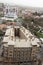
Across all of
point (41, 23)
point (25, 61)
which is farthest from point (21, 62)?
point (41, 23)

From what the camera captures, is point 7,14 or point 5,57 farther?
point 7,14

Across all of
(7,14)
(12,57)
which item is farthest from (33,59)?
(7,14)

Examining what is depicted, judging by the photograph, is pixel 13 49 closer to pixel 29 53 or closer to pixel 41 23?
pixel 29 53

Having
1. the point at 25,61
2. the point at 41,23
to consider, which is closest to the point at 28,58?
the point at 25,61

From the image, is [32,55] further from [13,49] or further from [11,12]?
[11,12]

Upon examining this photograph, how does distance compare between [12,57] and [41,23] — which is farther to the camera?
[41,23]

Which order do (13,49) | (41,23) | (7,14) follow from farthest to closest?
(7,14) → (41,23) → (13,49)

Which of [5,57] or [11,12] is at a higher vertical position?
[5,57]

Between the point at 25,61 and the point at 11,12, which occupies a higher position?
the point at 25,61

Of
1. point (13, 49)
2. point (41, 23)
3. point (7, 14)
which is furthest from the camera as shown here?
point (7, 14)
